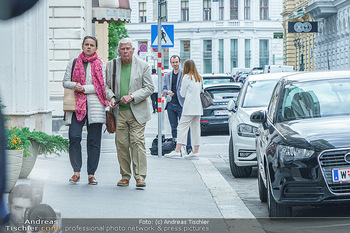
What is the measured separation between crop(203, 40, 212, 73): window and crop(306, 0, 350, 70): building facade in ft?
112

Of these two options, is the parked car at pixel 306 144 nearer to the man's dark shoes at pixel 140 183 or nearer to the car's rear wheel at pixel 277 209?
the car's rear wheel at pixel 277 209

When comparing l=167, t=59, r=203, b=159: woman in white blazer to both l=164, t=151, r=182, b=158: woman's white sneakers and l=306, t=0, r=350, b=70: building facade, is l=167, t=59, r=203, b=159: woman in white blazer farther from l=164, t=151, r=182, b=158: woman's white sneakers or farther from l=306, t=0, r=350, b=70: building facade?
l=306, t=0, r=350, b=70: building facade

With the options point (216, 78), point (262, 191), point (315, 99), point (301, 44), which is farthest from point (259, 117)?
point (301, 44)

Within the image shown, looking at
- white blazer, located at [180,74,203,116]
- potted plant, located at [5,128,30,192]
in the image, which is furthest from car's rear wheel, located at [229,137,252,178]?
potted plant, located at [5,128,30,192]

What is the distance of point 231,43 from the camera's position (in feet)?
314

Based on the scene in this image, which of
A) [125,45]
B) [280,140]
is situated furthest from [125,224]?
[125,45]

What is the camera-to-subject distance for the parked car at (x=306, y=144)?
5766 mm

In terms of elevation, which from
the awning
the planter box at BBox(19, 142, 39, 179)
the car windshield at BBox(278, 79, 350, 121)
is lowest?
the planter box at BBox(19, 142, 39, 179)

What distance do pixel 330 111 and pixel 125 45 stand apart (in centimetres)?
253

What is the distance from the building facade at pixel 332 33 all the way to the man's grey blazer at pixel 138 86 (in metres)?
43.5

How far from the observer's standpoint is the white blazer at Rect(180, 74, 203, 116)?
41.5ft

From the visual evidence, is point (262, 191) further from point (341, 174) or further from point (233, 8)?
point (233, 8)

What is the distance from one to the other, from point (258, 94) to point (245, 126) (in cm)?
151

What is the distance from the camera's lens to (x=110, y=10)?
23.5m
